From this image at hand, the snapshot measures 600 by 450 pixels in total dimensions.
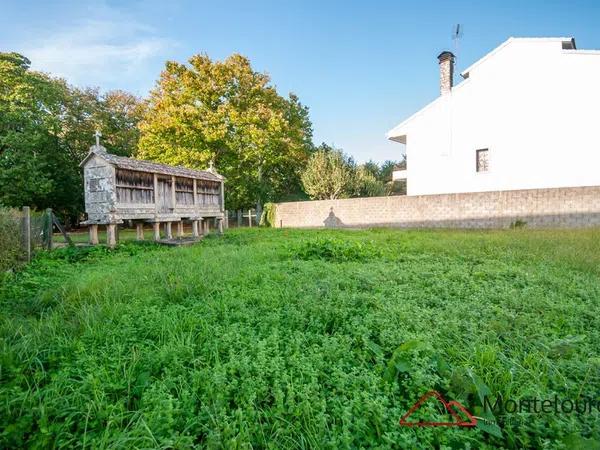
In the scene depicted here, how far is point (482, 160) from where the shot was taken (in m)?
17.4

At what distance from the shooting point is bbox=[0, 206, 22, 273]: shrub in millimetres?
6395

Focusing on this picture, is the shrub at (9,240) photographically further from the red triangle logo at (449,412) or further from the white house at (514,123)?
the white house at (514,123)

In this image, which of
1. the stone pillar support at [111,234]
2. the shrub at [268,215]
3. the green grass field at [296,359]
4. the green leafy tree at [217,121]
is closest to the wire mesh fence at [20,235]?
the stone pillar support at [111,234]

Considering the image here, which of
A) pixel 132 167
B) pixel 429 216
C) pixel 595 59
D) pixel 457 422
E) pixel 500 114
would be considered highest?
pixel 595 59

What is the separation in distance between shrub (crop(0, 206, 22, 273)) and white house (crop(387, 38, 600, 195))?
18521 mm

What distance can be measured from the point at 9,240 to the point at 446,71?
21.2 m

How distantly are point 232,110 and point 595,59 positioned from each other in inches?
758

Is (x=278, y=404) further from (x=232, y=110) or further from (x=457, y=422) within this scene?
(x=232, y=110)

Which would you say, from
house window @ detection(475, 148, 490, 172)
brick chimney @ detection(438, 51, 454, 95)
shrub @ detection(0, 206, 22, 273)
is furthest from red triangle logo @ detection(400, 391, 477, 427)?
brick chimney @ detection(438, 51, 454, 95)

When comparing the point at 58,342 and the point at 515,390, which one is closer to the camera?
the point at 515,390

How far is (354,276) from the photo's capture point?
5062mm

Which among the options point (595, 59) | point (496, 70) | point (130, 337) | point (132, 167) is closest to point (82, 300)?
point (130, 337)

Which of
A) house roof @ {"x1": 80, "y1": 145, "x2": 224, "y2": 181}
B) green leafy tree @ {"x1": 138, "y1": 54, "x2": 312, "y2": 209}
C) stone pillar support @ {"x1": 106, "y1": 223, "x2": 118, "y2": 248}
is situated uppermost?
green leafy tree @ {"x1": 138, "y1": 54, "x2": 312, "y2": 209}

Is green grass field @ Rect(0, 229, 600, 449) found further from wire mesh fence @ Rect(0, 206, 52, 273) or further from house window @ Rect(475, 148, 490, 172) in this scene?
house window @ Rect(475, 148, 490, 172)
